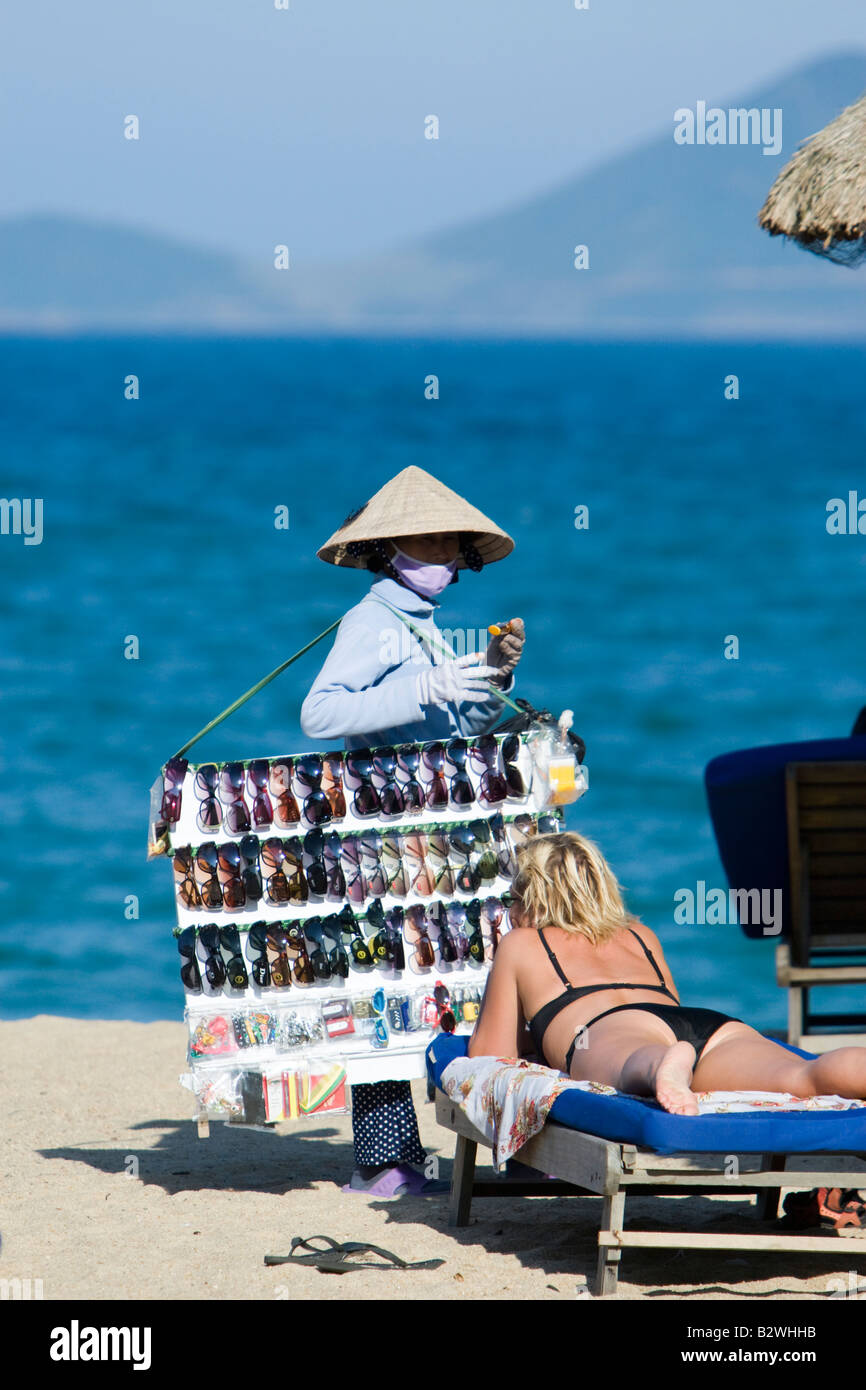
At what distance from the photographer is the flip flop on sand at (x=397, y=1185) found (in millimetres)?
5047

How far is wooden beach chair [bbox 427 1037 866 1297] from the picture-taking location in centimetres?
372

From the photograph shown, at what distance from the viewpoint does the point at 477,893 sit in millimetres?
5027

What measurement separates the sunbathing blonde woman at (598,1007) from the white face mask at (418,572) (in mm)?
907

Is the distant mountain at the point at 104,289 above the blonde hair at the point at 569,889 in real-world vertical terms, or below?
above

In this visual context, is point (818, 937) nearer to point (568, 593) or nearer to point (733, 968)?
point (733, 968)

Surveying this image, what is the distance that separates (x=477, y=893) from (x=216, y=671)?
18000 mm

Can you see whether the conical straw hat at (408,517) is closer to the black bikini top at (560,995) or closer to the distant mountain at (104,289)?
the black bikini top at (560,995)

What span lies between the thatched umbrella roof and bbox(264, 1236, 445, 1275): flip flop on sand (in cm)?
378

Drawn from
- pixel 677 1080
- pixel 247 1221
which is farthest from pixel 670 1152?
pixel 247 1221

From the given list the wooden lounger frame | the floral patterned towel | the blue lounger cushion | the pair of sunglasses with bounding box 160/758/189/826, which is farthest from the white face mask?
the blue lounger cushion

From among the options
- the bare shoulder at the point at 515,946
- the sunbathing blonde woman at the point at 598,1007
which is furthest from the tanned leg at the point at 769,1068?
the bare shoulder at the point at 515,946

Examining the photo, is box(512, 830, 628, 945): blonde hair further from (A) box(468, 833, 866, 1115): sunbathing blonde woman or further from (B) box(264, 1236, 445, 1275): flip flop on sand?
(B) box(264, 1236, 445, 1275): flip flop on sand

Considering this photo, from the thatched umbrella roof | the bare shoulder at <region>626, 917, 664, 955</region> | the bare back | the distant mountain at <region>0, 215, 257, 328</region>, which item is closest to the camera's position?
the bare back
